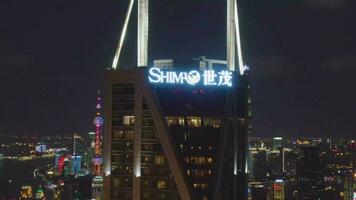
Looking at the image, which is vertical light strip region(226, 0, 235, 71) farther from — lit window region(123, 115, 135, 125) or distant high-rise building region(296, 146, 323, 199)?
distant high-rise building region(296, 146, 323, 199)

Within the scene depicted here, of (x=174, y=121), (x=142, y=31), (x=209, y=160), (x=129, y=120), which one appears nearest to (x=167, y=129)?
(x=174, y=121)

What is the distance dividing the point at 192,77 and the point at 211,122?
3550mm

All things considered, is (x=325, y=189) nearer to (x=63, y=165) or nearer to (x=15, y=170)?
(x=63, y=165)

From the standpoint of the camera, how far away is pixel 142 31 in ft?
140

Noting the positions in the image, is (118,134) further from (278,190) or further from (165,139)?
(278,190)

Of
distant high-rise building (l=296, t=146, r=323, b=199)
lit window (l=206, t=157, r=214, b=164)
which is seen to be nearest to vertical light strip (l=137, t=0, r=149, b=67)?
lit window (l=206, t=157, r=214, b=164)

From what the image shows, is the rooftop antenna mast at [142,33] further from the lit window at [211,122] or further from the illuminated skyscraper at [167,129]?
the lit window at [211,122]

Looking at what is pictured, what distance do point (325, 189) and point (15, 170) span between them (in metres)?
96.9

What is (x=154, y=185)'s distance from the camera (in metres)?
42.0

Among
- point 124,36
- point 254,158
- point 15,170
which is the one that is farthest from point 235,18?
point 15,170

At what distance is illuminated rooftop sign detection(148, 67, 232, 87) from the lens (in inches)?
1666

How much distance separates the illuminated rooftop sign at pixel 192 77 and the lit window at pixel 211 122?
95.3 inches

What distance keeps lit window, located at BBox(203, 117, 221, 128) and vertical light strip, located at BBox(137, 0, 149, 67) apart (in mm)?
5841

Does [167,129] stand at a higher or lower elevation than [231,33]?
lower
